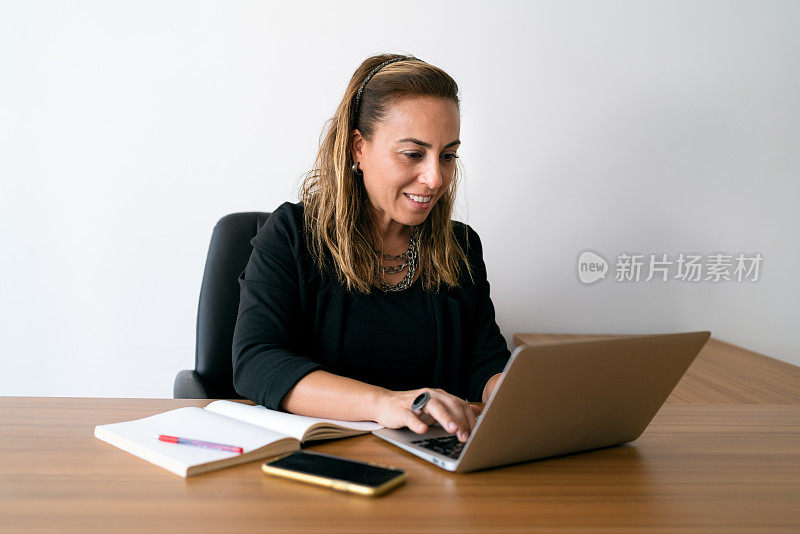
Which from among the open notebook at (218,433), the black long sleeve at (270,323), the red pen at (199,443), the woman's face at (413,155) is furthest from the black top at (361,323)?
the red pen at (199,443)

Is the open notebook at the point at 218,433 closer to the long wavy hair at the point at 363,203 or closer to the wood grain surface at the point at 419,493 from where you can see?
the wood grain surface at the point at 419,493

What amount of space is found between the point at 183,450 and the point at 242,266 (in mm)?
772

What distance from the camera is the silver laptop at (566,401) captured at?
2.59ft

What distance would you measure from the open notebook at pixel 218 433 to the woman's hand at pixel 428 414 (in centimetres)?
4

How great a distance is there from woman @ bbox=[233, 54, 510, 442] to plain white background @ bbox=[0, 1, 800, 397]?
2.47 feet

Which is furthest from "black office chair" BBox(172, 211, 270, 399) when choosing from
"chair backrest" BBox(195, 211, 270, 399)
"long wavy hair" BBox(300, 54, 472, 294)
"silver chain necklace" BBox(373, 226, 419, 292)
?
"silver chain necklace" BBox(373, 226, 419, 292)

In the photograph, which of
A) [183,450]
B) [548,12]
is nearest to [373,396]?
[183,450]

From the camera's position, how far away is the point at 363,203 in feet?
5.29

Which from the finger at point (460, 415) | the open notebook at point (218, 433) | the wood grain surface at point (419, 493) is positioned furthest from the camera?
the finger at point (460, 415)

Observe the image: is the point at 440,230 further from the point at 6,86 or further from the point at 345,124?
the point at 6,86

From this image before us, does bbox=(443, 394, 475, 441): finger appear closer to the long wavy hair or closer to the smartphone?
the smartphone

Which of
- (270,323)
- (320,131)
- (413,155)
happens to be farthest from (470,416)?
(320,131)

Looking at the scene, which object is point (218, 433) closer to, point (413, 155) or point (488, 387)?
point (488, 387)

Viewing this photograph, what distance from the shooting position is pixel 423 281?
5.12 feet
